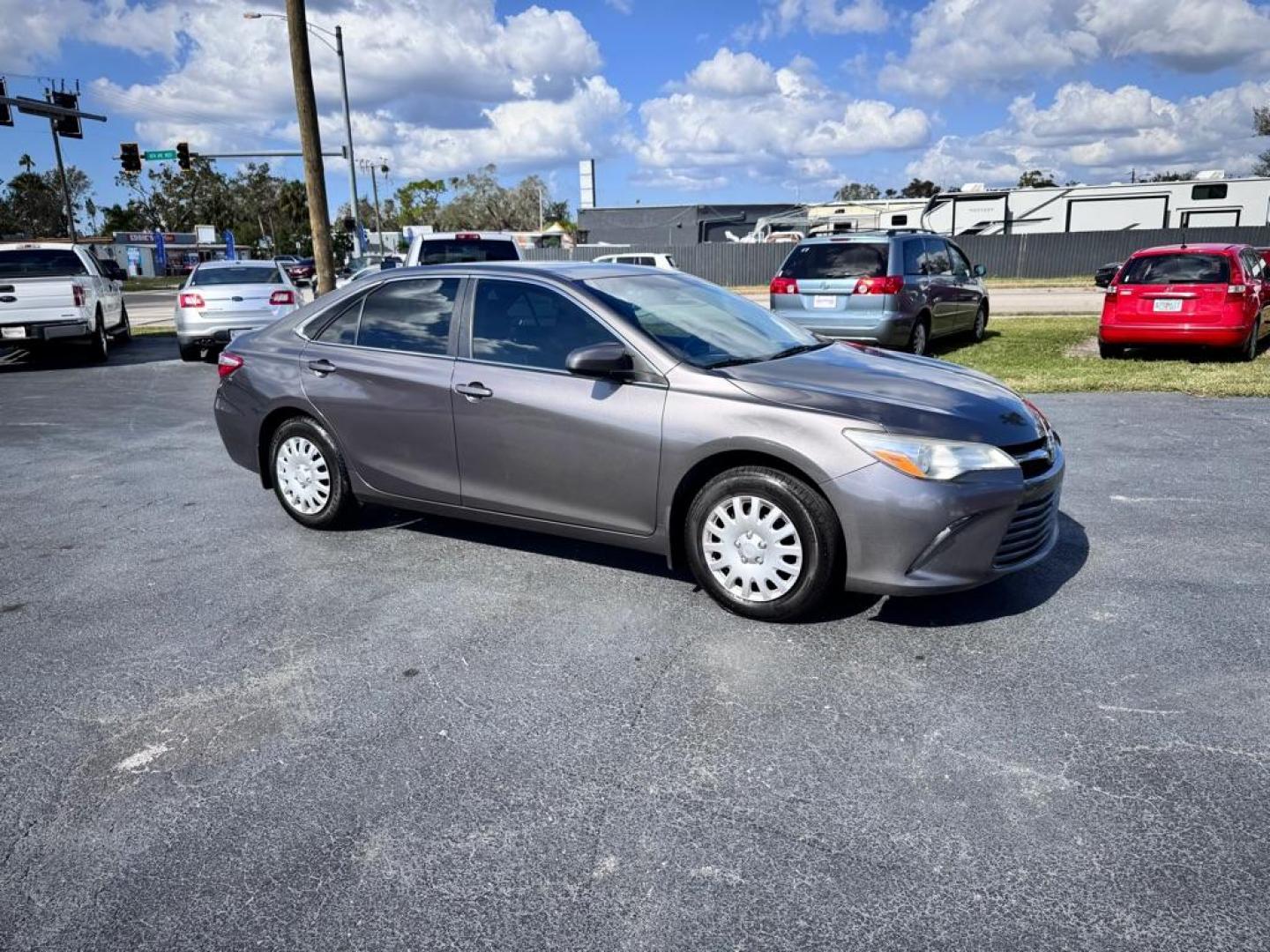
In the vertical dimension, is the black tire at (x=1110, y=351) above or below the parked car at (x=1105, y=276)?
below

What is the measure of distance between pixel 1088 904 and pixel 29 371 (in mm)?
16236

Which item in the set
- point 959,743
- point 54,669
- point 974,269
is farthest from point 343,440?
point 974,269

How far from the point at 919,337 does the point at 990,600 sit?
29.2ft

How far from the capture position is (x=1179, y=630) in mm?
4172

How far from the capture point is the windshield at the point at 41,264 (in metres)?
14.4

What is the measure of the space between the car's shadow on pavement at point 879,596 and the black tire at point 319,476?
9.8 inches

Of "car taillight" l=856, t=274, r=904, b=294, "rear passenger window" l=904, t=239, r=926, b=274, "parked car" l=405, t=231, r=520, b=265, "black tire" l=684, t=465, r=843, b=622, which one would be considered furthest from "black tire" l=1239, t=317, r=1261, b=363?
"black tire" l=684, t=465, r=843, b=622

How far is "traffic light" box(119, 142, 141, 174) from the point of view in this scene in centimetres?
3102

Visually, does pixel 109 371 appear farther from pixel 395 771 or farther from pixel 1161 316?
pixel 1161 316

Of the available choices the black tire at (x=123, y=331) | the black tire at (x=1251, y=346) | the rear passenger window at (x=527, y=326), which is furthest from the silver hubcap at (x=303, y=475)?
the black tire at (x=123, y=331)

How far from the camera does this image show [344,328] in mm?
5672

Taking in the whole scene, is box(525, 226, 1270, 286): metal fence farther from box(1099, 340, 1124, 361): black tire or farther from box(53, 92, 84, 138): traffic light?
box(1099, 340, 1124, 361): black tire

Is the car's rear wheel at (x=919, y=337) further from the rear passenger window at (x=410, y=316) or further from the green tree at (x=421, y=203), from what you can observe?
the green tree at (x=421, y=203)

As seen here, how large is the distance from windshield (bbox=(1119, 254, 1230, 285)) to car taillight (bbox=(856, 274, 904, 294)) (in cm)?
320
